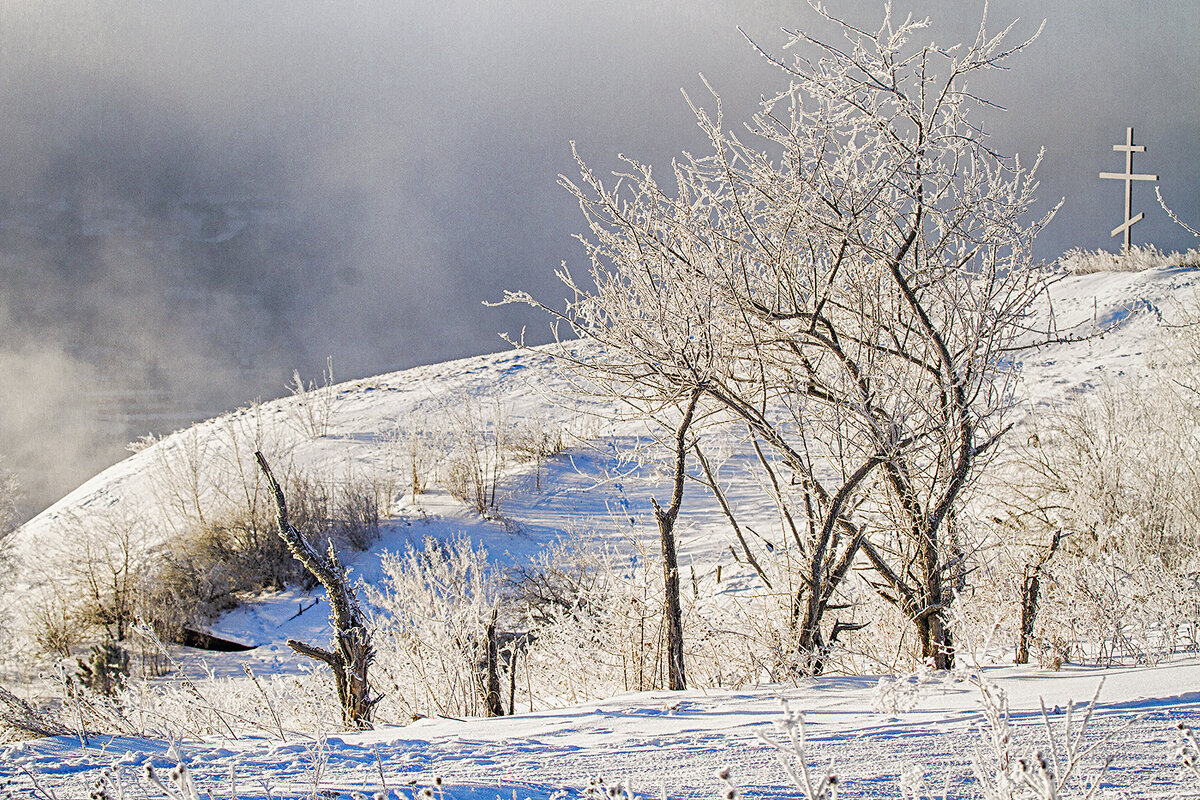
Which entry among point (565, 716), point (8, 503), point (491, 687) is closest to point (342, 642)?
point (491, 687)

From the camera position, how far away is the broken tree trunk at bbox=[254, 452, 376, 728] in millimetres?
3471

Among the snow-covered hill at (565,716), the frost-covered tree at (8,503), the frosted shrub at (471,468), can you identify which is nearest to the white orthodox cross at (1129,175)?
the snow-covered hill at (565,716)

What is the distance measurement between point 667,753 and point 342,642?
6.91ft

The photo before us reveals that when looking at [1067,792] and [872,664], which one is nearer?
[1067,792]

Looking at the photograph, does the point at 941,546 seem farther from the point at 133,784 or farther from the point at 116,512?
the point at 116,512

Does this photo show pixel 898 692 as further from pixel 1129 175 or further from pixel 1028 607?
pixel 1129 175

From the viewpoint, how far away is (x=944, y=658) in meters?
3.94

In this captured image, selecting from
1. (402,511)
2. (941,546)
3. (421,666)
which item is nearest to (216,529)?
(402,511)

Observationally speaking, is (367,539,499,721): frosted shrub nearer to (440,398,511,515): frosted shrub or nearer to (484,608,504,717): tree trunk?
(484,608,504,717): tree trunk

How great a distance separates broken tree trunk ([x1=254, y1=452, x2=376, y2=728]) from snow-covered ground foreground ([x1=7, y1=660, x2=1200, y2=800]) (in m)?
0.94

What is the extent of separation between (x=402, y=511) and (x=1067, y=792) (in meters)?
11.2

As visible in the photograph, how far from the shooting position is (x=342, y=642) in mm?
3541

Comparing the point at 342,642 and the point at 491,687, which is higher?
the point at 342,642

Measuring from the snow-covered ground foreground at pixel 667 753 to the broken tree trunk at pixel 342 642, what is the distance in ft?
3.07
